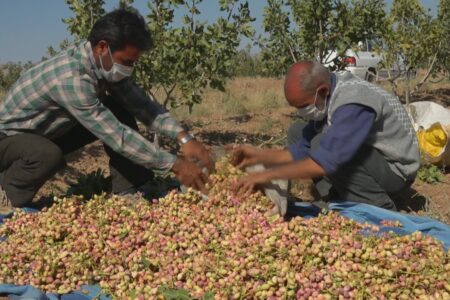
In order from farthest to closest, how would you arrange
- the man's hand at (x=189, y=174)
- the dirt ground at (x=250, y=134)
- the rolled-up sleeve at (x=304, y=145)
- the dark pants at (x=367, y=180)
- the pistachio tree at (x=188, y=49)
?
the pistachio tree at (x=188, y=49) < the dirt ground at (x=250, y=134) < the rolled-up sleeve at (x=304, y=145) < the dark pants at (x=367, y=180) < the man's hand at (x=189, y=174)

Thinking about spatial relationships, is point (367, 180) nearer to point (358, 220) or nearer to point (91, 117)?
point (358, 220)

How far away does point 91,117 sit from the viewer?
11.5ft

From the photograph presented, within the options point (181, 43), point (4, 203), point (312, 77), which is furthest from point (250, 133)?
point (312, 77)

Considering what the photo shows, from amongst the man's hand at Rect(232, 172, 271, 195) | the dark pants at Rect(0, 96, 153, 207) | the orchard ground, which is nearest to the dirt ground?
the orchard ground

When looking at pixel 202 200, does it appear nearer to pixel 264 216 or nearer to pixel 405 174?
pixel 264 216

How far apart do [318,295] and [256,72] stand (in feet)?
85.4

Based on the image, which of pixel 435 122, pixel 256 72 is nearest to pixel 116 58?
pixel 435 122

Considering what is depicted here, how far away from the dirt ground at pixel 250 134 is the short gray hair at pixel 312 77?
1.49 m

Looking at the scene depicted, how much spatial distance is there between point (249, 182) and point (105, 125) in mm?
1030

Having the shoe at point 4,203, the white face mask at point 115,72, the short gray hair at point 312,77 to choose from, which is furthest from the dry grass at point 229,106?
the short gray hair at point 312,77

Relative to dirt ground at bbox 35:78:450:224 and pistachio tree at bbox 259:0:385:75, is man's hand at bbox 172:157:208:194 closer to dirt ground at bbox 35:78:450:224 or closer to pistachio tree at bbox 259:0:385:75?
dirt ground at bbox 35:78:450:224

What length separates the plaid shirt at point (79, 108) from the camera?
3.52m

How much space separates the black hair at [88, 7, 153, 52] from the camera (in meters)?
3.48

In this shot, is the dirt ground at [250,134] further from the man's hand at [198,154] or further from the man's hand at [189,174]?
the man's hand at [189,174]
